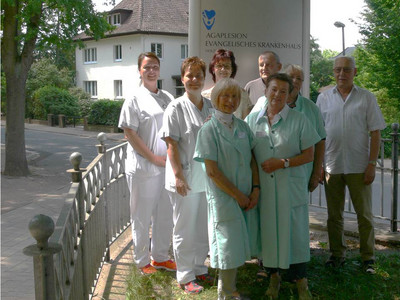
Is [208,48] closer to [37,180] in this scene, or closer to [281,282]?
[281,282]

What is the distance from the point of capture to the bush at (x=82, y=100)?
3938 centimetres

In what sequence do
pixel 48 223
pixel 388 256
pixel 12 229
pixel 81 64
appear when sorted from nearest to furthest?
pixel 48 223 → pixel 388 256 → pixel 12 229 → pixel 81 64

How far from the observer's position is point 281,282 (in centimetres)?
504

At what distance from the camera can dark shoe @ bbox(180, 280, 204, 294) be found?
15.6 ft

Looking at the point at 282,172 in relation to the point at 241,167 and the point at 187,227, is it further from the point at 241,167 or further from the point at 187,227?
the point at 187,227

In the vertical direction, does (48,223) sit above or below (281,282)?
above

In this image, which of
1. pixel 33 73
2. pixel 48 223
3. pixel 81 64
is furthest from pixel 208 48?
pixel 81 64

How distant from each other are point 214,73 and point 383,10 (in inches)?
912

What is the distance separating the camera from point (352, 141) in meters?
5.17

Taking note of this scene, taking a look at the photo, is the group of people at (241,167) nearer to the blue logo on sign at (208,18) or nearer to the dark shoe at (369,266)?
the dark shoe at (369,266)

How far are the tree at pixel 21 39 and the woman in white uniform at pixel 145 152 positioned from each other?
945 centimetres


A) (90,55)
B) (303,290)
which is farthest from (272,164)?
(90,55)

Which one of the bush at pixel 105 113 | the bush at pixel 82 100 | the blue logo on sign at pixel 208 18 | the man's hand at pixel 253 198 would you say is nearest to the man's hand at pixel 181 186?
the man's hand at pixel 253 198

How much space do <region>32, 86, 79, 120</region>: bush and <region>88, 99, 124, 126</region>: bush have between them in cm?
405
